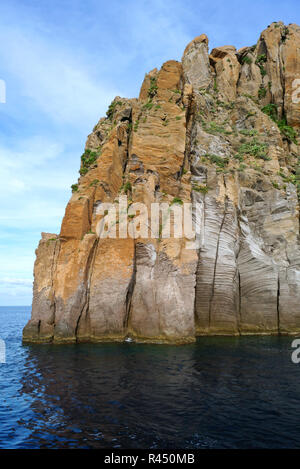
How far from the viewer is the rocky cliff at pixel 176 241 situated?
26.8 m

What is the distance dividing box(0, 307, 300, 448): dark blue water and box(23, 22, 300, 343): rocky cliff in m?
4.85

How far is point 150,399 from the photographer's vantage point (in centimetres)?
1348

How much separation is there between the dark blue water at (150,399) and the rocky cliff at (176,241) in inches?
191

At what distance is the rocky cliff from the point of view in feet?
87.9

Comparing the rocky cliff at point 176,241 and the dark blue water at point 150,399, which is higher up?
the rocky cliff at point 176,241

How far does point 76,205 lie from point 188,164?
13.5m

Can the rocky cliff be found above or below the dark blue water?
above

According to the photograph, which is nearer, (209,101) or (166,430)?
(166,430)

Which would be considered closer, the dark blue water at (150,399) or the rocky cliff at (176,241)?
the dark blue water at (150,399)

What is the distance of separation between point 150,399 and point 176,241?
51.7 feet

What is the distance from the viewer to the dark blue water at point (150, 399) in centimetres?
1028

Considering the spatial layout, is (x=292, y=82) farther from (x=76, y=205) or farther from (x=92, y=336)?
(x=92, y=336)

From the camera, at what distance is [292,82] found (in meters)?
48.8
